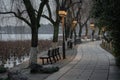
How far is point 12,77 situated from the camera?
14258mm

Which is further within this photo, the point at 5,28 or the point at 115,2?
the point at 5,28

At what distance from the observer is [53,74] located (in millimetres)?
19047

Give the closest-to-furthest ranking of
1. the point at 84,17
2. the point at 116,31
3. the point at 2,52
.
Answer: the point at 116,31 < the point at 2,52 < the point at 84,17

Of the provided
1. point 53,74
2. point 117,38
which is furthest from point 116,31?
point 53,74

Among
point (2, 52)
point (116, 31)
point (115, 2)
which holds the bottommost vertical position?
point (2, 52)

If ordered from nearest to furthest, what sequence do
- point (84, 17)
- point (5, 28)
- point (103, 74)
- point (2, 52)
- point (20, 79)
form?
point (20, 79) < point (103, 74) < point (5, 28) < point (2, 52) < point (84, 17)

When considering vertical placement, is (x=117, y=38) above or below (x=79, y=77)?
above

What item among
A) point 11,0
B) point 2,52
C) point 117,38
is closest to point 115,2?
point 117,38

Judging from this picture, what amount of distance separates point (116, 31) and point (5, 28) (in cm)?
1101

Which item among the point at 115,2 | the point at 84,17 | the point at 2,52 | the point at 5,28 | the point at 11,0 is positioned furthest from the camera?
the point at 84,17

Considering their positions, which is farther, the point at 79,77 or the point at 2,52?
the point at 2,52

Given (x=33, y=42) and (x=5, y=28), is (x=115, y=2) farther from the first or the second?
(x=5, y=28)

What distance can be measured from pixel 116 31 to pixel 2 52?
17.2 m

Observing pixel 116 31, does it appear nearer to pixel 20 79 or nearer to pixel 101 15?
pixel 101 15
